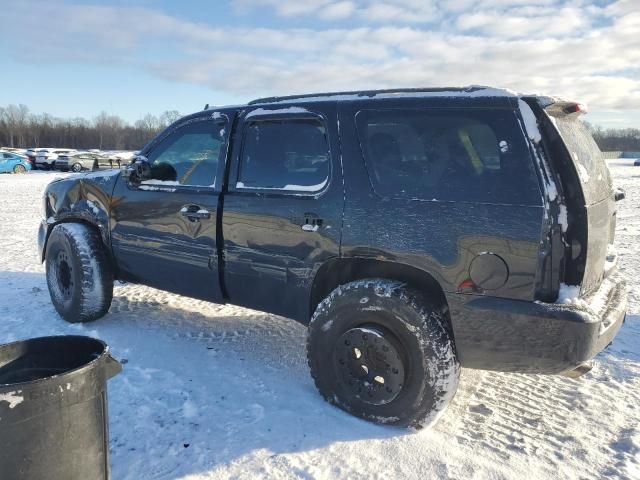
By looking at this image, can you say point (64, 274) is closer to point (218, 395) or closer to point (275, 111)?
point (218, 395)

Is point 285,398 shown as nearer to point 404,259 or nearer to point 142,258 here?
point 404,259

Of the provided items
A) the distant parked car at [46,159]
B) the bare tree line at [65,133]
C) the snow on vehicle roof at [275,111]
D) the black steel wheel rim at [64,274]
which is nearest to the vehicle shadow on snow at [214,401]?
the black steel wheel rim at [64,274]

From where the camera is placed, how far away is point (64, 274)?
16.5 ft

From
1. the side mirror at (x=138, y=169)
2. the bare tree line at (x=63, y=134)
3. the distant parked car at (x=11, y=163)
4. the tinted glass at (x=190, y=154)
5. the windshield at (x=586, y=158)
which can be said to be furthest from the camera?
the bare tree line at (x=63, y=134)

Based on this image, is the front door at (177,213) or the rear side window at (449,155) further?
the front door at (177,213)

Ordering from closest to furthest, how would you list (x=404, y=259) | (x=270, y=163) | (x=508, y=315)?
(x=508, y=315) < (x=404, y=259) < (x=270, y=163)

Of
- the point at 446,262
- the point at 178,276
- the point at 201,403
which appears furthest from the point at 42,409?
the point at 178,276

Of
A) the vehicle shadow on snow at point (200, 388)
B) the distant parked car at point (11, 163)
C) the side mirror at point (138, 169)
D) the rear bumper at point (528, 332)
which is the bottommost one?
the distant parked car at point (11, 163)

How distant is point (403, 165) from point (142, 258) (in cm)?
250

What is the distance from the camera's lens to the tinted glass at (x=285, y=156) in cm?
351

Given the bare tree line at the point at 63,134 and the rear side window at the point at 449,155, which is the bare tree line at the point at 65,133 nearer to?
the bare tree line at the point at 63,134

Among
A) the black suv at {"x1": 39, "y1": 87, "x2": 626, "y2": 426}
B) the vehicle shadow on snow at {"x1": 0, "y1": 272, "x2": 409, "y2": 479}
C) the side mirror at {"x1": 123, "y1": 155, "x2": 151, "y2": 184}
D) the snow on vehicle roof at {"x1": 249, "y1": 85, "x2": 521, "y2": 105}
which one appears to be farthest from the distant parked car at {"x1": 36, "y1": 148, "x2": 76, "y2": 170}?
the snow on vehicle roof at {"x1": 249, "y1": 85, "x2": 521, "y2": 105}

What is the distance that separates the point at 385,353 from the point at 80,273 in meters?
3.02

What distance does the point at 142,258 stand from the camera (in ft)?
14.9
